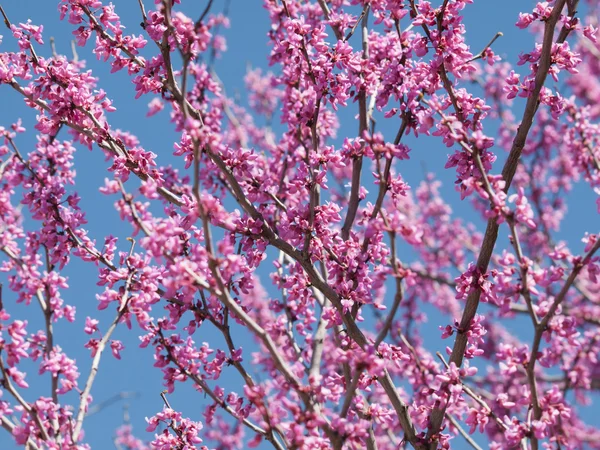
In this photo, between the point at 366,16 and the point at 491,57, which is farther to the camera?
the point at 366,16

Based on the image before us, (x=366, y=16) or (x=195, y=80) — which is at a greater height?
(x=195, y=80)

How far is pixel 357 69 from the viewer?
5082 millimetres

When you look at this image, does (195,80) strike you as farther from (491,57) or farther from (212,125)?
(491,57)

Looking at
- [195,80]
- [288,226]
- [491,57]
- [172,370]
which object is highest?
[195,80]

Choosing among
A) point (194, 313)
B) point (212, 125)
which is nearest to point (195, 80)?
point (212, 125)

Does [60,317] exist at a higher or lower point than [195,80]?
lower

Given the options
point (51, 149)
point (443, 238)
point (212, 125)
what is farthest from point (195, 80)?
point (443, 238)

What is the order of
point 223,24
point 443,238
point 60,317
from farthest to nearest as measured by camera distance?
point 443,238, point 223,24, point 60,317

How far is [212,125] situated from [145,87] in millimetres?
2045

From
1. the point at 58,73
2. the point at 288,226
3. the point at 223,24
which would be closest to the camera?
the point at 288,226

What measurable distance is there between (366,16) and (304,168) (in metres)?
1.96

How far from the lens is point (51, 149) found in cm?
596

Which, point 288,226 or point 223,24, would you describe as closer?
point 288,226

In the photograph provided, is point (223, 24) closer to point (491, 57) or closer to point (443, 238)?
point (443, 238)
